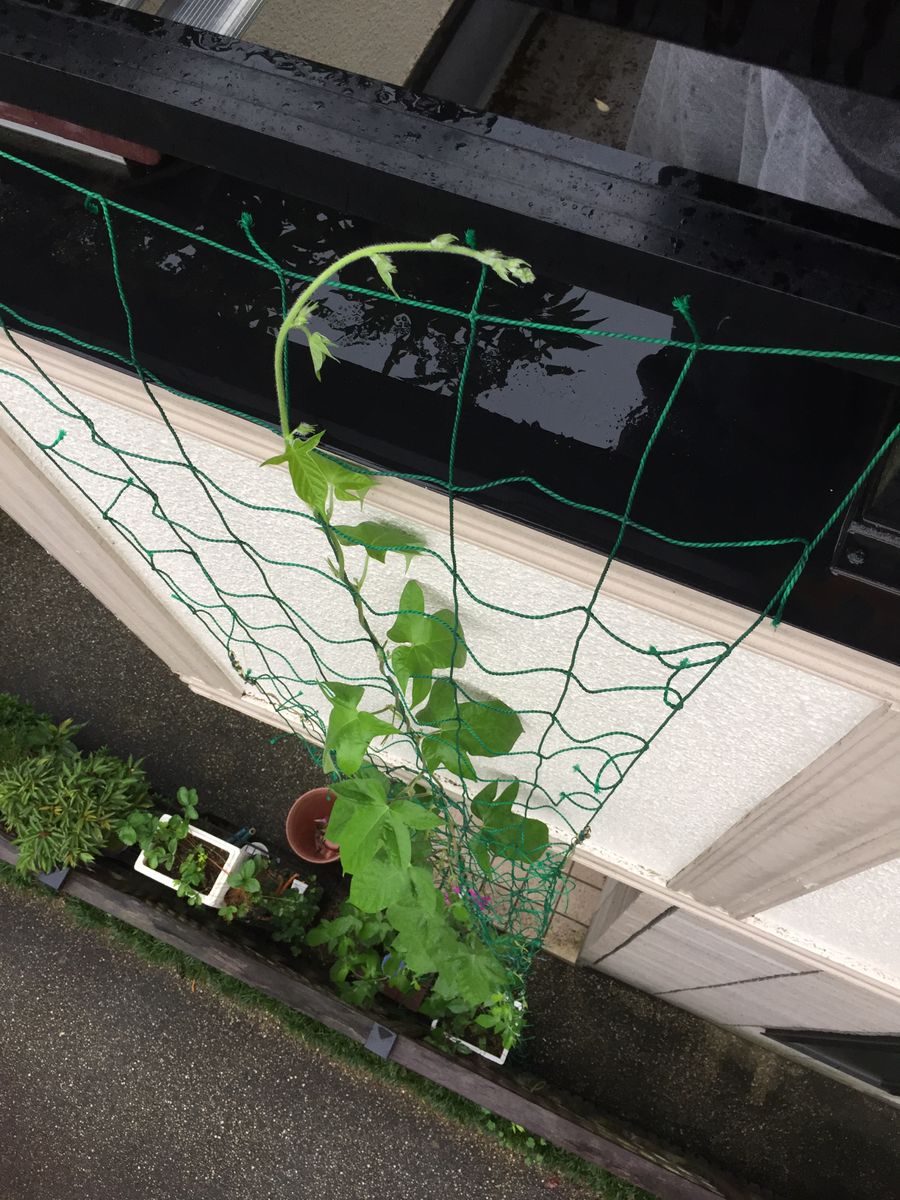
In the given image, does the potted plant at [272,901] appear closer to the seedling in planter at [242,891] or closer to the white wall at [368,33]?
the seedling in planter at [242,891]

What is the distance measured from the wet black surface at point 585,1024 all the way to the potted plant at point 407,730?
1119 mm

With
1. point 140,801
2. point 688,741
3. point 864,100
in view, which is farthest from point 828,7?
point 140,801

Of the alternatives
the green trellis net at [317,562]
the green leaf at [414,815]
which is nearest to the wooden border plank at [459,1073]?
the green trellis net at [317,562]

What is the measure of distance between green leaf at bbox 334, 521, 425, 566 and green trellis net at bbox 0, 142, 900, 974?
2 cm

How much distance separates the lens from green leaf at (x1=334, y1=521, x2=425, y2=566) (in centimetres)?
87

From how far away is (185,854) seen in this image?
2.85 m

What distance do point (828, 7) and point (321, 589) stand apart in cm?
94

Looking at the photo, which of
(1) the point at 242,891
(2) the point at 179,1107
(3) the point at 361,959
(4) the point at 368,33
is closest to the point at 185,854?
(1) the point at 242,891

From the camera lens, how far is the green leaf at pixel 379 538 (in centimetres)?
87

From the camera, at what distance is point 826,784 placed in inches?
35.6

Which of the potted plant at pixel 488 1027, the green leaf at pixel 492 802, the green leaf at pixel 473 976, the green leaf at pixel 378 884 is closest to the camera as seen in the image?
the green leaf at pixel 378 884

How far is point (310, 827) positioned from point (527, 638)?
2.13 meters

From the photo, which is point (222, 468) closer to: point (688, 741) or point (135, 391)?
point (135, 391)

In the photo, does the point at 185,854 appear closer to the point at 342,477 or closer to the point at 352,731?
A: the point at 352,731
